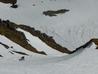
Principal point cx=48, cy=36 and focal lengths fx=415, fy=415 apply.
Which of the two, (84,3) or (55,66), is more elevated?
(55,66)

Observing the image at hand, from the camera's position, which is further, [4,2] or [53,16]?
[53,16]

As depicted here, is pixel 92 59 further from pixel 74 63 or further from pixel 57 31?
pixel 57 31

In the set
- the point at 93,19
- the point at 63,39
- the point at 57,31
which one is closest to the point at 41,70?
the point at 63,39

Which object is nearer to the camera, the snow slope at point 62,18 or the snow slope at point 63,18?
the snow slope at point 63,18

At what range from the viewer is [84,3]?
149 metres

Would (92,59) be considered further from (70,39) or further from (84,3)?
(84,3)

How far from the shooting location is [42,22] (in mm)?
132375

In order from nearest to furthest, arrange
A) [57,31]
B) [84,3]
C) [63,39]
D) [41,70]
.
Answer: [41,70]
[63,39]
[57,31]
[84,3]

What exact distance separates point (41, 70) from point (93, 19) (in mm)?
120044

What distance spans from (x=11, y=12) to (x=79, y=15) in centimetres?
2575

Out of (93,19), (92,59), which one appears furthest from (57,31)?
(92,59)

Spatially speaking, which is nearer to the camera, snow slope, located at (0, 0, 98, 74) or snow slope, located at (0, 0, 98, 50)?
snow slope, located at (0, 0, 98, 74)

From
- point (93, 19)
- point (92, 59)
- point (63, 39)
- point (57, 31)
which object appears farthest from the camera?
point (93, 19)

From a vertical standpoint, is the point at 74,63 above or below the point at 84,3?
above
